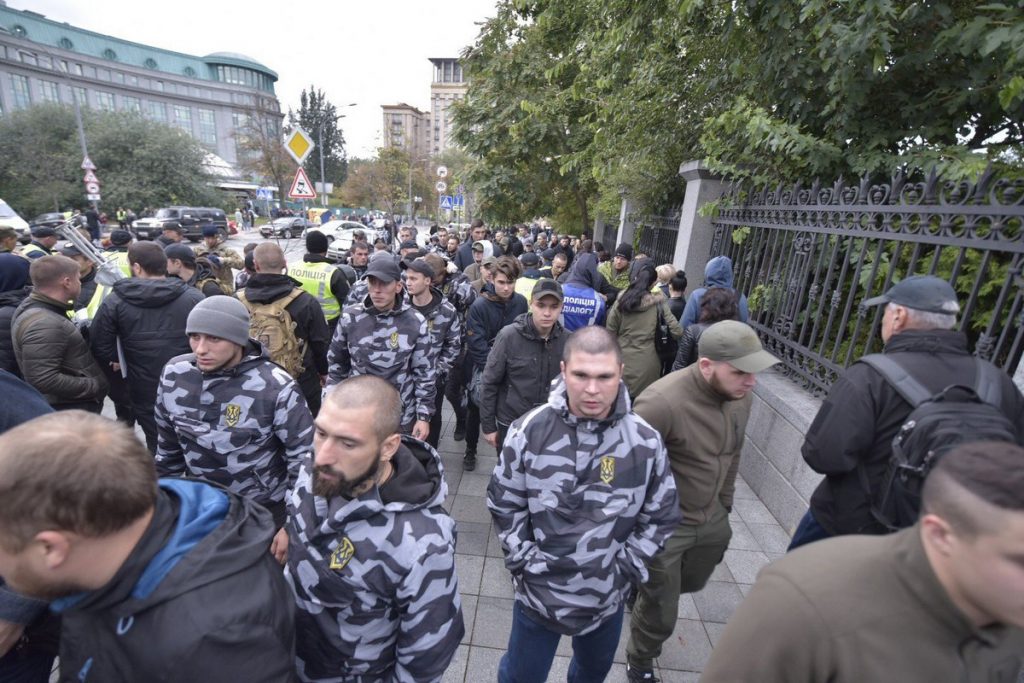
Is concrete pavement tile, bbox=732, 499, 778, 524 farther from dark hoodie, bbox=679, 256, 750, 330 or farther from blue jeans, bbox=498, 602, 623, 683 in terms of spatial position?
blue jeans, bbox=498, 602, 623, 683

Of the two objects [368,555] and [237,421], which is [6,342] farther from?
[368,555]

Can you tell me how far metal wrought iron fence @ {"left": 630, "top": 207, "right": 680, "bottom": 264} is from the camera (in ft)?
28.1

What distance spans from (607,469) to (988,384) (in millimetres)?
1598

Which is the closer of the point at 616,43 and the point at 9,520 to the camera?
the point at 9,520

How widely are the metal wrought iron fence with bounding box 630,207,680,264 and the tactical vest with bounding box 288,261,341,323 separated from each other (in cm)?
530

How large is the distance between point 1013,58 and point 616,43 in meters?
4.83

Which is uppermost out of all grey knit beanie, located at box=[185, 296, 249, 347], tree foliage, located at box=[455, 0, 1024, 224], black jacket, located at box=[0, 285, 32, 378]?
tree foliage, located at box=[455, 0, 1024, 224]

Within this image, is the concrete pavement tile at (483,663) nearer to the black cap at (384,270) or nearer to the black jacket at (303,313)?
the black cap at (384,270)

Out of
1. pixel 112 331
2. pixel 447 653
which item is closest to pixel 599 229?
pixel 112 331

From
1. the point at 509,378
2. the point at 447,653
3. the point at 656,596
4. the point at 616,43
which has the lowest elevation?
the point at 656,596

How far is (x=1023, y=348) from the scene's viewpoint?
9.34ft

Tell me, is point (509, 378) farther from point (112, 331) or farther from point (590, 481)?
point (112, 331)

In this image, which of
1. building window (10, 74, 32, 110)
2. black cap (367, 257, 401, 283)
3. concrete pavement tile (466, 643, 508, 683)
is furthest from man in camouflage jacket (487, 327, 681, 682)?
building window (10, 74, 32, 110)

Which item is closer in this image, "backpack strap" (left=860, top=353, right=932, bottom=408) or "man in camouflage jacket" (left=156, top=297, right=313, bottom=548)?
"backpack strap" (left=860, top=353, right=932, bottom=408)
